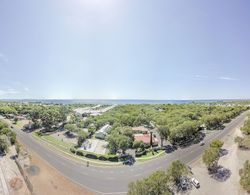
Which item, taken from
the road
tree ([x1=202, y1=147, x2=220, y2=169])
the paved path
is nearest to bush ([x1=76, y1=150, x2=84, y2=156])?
the road

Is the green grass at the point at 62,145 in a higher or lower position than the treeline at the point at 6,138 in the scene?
lower

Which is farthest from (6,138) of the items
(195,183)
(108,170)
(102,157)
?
(195,183)

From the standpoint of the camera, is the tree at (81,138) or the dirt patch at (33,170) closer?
the dirt patch at (33,170)

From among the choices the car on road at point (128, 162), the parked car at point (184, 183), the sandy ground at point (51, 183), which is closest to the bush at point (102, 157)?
the car on road at point (128, 162)

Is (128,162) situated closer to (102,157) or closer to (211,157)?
(102,157)

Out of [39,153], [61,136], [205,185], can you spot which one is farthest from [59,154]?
[205,185]

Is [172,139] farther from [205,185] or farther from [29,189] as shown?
[29,189]

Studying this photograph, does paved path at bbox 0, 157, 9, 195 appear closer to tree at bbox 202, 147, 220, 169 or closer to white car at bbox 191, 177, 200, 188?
white car at bbox 191, 177, 200, 188

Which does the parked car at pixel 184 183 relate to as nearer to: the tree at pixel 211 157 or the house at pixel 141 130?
the tree at pixel 211 157
